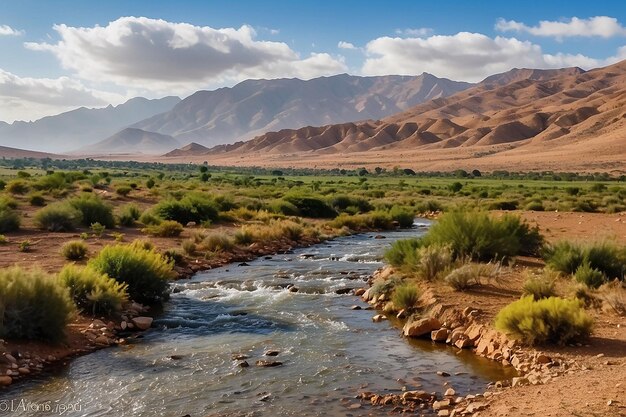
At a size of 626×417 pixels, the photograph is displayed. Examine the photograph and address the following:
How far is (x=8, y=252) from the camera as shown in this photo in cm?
2064

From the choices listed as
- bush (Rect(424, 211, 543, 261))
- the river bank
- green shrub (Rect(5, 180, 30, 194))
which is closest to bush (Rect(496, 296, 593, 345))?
the river bank

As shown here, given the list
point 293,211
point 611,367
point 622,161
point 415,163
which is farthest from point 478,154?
point 611,367

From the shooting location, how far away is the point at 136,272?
15461 millimetres

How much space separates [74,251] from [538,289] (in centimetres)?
1409

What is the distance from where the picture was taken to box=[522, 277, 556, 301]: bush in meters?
13.4

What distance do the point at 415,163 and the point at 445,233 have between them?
11675cm

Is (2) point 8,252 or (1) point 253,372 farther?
(2) point 8,252

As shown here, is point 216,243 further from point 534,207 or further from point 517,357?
point 534,207

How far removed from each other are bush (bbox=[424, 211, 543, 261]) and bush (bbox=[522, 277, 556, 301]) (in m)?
3.75

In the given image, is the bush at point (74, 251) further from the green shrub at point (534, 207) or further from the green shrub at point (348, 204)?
the green shrub at point (534, 207)

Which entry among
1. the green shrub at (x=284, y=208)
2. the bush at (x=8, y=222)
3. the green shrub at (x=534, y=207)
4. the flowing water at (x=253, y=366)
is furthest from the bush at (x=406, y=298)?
the green shrub at (x=534, y=207)

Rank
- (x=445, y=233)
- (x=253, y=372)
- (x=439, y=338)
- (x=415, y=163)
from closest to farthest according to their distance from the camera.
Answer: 1. (x=253, y=372)
2. (x=439, y=338)
3. (x=445, y=233)
4. (x=415, y=163)

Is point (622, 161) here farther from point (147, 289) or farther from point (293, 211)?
point (147, 289)

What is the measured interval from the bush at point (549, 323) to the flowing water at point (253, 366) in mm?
938
